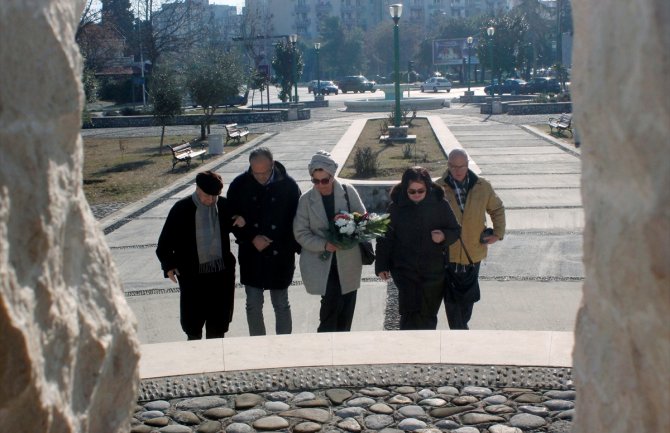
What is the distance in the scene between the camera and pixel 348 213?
22.7ft

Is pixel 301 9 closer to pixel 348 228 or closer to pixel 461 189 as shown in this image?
pixel 461 189

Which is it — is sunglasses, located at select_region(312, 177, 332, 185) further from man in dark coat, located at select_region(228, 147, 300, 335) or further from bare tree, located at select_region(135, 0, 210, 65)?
bare tree, located at select_region(135, 0, 210, 65)

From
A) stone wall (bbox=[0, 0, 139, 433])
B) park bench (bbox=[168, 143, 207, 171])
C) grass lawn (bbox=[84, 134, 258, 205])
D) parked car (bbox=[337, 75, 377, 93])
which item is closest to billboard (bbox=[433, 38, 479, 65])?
parked car (bbox=[337, 75, 377, 93])

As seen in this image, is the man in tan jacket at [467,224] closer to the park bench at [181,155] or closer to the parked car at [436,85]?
the park bench at [181,155]

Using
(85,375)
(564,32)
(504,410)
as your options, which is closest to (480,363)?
(504,410)

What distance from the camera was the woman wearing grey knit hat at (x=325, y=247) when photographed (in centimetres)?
696

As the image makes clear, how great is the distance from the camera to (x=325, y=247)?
6.91m

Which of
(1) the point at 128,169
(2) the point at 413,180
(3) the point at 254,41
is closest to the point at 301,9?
(3) the point at 254,41

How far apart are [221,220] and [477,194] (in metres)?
1.97

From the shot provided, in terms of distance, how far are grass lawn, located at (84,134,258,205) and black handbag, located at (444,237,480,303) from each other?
35.2ft

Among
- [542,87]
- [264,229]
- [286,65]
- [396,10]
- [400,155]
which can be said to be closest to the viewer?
[264,229]

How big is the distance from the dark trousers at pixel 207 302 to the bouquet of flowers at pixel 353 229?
2.93 feet

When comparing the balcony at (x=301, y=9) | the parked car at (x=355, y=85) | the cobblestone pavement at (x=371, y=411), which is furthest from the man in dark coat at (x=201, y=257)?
the balcony at (x=301, y=9)

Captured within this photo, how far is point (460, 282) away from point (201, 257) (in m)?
1.94
